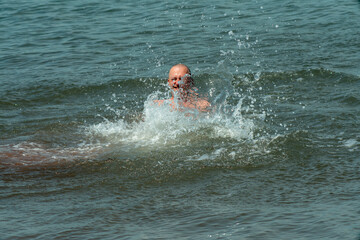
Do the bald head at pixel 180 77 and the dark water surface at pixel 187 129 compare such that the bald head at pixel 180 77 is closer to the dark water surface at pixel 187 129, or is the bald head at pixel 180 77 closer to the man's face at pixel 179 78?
the man's face at pixel 179 78

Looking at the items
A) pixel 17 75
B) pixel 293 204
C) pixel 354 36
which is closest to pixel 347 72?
pixel 354 36

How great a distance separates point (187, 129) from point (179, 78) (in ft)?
2.33

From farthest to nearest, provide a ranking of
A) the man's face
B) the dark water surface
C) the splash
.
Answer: the man's face, the splash, the dark water surface

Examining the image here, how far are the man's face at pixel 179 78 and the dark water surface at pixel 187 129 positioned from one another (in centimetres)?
36

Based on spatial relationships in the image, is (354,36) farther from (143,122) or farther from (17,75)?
(17,75)

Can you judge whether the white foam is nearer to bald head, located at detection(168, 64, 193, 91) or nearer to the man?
the man

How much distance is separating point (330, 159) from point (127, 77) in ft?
15.8

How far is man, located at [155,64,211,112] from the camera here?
7062 millimetres

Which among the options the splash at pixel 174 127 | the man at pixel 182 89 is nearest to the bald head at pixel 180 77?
the man at pixel 182 89

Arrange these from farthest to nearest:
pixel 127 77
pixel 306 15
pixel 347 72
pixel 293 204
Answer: pixel 306 15
pixel 127 77
pixel 347 72
pixel 293 204

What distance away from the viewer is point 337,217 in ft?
13.9

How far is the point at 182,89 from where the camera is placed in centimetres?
713

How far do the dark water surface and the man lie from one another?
137 mm

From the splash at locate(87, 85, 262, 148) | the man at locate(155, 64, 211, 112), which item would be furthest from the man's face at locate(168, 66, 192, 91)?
the splash at locate(87, 85, 262, 148)
